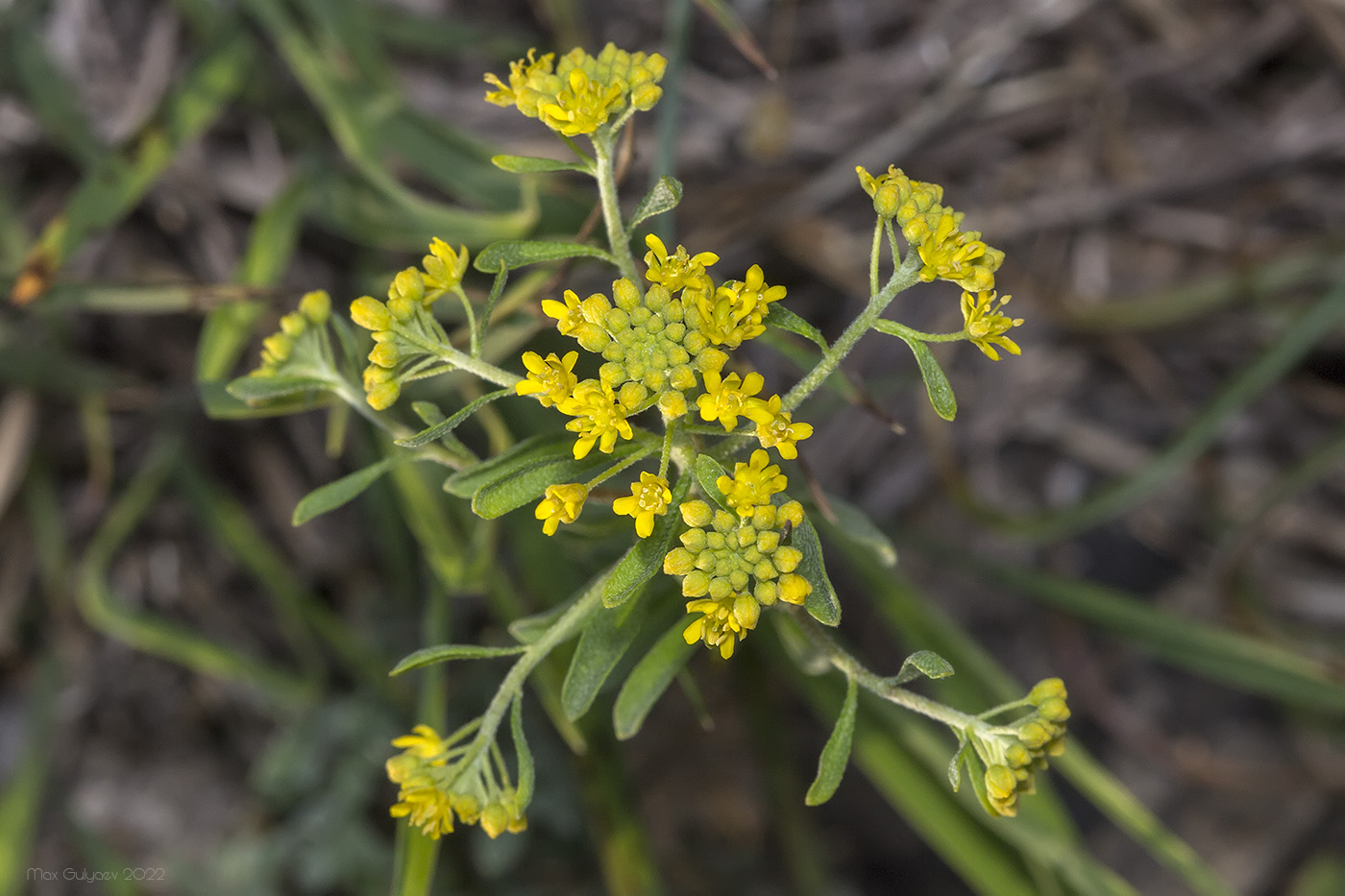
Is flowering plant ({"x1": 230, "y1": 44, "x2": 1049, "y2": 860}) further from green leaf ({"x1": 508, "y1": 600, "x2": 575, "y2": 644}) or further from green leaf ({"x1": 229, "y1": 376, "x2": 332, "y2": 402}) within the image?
green leaf ({"x1": 229, "y1": 376, "x2": 332, "y2": 402})

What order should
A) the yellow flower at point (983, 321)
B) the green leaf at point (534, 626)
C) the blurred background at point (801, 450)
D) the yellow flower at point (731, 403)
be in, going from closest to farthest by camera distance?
the yellow flower at point (731, 403), the yellow flower at point (983, 321), the green leaf at point (534, 626), the blurred background at point (801, 450)

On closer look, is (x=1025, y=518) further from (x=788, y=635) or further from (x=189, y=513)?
(x=189, y=513)

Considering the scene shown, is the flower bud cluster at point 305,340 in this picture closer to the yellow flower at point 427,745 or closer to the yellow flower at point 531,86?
the yellow flower at point 531,86

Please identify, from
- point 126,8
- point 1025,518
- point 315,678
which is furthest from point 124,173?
point 1025,518

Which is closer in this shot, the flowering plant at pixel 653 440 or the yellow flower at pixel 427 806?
the flowering plant at pixel 653 440

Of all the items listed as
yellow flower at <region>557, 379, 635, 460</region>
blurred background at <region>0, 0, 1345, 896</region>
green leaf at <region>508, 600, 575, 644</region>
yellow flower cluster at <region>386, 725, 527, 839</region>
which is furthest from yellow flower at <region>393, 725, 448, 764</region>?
blurred background at <region>0, 0, 1345, 896</region>

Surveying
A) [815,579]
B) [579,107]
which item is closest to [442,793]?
[815,579]

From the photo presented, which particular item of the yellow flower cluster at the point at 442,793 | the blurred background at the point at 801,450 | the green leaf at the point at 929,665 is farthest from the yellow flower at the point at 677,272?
the blurred background at the point at 801,450
